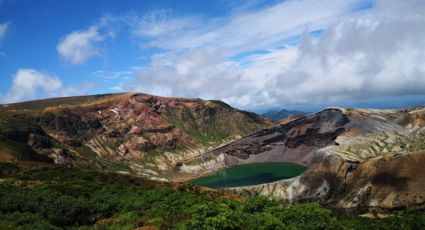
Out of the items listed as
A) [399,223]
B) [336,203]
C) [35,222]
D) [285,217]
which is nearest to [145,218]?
[35,222]

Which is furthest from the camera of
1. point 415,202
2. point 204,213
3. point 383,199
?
point 383,199

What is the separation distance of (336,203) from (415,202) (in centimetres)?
3841

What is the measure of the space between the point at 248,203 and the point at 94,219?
20682 mm

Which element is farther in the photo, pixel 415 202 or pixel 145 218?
pixel 415 202

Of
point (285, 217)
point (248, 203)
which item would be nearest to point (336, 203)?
point (248, 203)

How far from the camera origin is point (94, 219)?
52875mm

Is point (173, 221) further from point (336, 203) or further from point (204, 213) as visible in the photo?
point (336, 203)

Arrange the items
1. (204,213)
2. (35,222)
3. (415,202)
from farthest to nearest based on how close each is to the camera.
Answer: (415,202), (35,222), (204,213)

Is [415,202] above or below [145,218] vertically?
below

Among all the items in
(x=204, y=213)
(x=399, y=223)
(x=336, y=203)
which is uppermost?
(x=204, y=213)

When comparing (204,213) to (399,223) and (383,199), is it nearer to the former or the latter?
(399,223)

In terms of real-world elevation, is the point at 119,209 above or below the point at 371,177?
above

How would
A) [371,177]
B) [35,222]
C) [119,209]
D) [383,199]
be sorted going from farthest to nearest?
1. [371,177]
2. [383,199]
3. [119,209]
4. [35,222]

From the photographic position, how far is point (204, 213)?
1476 inches
